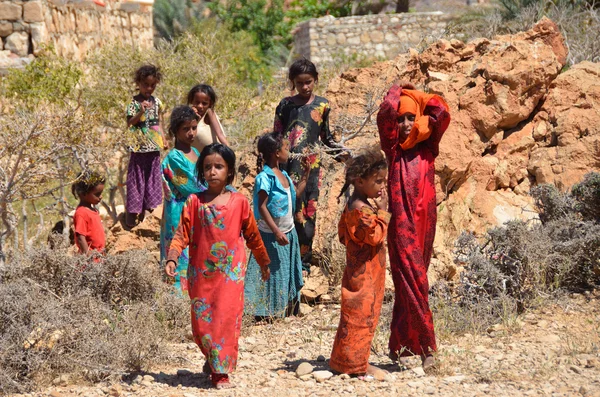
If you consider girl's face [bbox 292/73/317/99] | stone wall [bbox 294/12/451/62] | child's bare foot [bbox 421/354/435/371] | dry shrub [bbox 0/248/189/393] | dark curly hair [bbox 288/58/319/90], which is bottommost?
child's bare foot [bbox 421/354/435/371]

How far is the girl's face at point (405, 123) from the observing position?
4.75 m

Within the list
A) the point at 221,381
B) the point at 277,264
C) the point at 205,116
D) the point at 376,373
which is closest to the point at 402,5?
the point at 205,116

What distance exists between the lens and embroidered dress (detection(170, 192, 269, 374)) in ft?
15.2

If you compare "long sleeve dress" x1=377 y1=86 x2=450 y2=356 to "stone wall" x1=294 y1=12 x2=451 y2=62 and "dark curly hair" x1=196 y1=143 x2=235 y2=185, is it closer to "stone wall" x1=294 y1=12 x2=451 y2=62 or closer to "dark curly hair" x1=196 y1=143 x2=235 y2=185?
"dark curly hair" x1=196 y1=143 x2=235 y2=185

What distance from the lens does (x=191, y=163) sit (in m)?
6.14

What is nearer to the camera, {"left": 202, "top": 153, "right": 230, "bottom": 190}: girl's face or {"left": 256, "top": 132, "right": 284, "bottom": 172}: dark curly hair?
{"left": 202, "top": 153, "right": 230, "bottom": 190}: girl's face

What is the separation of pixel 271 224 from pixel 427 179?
1.46m

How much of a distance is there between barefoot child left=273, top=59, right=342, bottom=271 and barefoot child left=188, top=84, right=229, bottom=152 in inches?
18.4

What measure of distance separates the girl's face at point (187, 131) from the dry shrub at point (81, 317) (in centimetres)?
90

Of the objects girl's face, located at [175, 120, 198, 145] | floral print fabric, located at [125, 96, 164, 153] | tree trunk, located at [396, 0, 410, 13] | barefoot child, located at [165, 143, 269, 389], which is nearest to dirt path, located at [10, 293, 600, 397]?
barefoot child, located at [165, 143, 269, 389]

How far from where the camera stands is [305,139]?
21.5 ft

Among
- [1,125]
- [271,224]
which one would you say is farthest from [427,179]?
[1,125]

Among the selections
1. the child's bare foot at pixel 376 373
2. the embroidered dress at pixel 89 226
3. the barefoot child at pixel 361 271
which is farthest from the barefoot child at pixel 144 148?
the child's bare foot at pixel 376 373

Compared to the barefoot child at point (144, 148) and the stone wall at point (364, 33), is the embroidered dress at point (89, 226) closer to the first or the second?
the barefoot child at point (144, 148)
